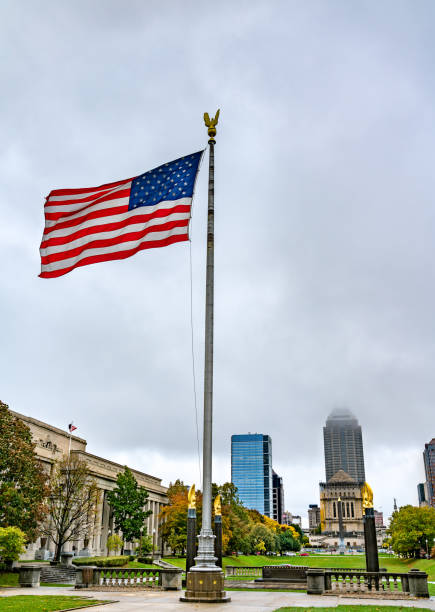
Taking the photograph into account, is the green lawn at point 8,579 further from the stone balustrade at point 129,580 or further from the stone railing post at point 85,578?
the stone balustrade at point 129,580

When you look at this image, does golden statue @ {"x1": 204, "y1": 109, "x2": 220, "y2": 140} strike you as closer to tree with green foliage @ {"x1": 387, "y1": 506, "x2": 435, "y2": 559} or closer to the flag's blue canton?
the flag's blue canton

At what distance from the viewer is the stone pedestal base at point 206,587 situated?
66.4 feet

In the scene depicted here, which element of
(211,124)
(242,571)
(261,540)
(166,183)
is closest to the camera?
(166,183)

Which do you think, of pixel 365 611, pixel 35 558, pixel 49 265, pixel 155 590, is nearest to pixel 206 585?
pixel 365 611

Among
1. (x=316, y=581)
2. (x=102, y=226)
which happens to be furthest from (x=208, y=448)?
(x=316, y=581)

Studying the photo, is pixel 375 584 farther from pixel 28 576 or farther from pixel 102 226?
pixel 28 576

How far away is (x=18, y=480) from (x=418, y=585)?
31.1 m

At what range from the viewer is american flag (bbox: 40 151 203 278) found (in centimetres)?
2228

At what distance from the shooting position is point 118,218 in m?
23.0


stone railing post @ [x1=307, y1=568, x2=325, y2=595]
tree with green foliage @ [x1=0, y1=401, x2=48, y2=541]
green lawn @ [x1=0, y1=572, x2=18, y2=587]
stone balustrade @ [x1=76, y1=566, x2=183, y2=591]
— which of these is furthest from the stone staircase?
stone railing post @ [x1=307, y1=568, x2=325, y2=595]

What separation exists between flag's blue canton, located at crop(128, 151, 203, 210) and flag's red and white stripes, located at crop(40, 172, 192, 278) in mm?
283

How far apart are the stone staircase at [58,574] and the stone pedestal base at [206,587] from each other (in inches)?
1191

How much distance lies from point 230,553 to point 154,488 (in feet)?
69.9

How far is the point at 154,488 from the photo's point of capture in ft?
349
